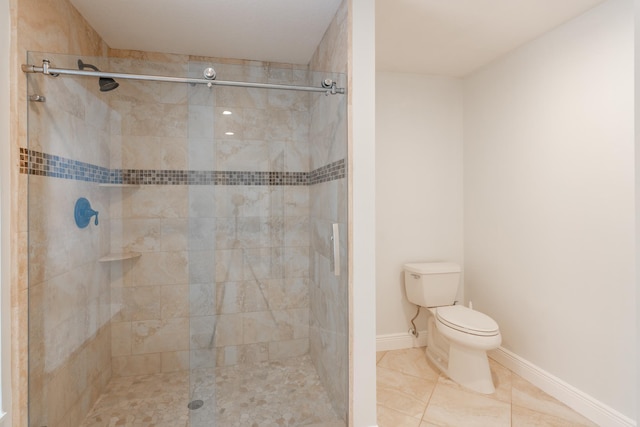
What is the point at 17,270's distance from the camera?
4.94 feet

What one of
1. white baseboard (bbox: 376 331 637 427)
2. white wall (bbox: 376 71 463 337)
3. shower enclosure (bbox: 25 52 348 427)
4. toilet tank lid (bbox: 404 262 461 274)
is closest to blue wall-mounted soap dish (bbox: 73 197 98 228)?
shower enclosure (bbox: 25 52 348 427)

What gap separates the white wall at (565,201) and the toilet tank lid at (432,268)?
314mm

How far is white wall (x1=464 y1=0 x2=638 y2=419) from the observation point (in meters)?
1.85

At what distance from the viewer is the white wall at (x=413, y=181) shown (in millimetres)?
2928

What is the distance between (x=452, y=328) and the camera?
91.6 inches

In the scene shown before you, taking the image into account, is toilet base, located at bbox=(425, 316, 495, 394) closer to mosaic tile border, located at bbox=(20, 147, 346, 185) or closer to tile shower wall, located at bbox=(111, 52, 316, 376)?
tile shower wall, located at bbox=(111, 52, 316, 376)

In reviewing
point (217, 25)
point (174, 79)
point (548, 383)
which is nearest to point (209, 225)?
point (174, 79)

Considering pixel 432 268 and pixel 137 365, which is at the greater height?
pixel 432 268

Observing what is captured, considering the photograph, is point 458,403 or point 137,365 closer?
point 137,365

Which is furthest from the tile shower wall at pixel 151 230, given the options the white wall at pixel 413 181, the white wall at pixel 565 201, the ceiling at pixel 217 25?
the white wall at pixel 565 201

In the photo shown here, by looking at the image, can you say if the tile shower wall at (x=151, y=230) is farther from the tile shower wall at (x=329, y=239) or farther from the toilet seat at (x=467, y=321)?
the toilet seat at (x=467, y=321)

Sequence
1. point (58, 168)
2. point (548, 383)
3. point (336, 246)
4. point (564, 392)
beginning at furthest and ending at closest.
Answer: point (548, 383), point (564, 392), point (336, 246), point (58, 168)

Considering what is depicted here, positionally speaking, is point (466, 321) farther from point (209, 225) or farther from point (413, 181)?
point (209, 225)

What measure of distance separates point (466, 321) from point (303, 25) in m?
2.28
